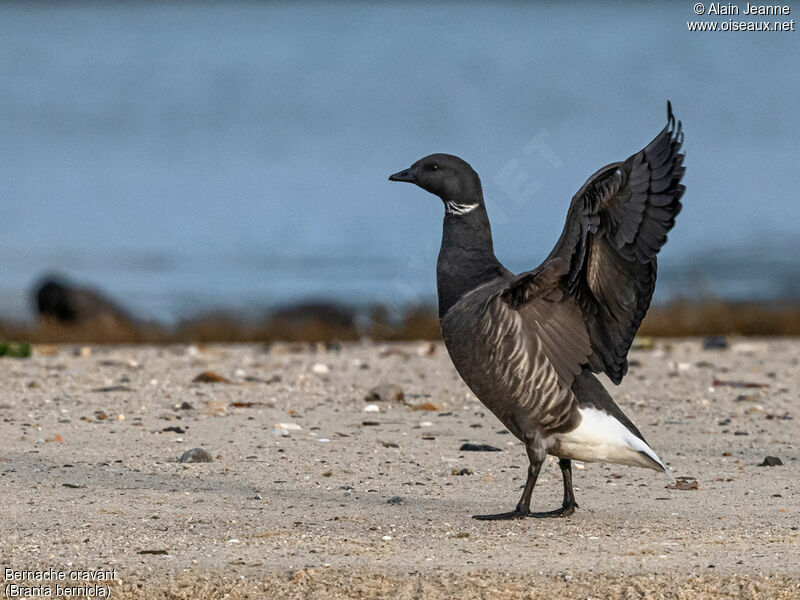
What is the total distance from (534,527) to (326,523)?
3.76ft

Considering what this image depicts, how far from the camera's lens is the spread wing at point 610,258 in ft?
19.2

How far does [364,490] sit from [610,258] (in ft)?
7.37

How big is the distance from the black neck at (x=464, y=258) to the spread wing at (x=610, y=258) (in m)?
0.36

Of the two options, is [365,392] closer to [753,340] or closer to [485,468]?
[485,468]

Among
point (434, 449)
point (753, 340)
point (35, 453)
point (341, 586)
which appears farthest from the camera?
point (753, 340)

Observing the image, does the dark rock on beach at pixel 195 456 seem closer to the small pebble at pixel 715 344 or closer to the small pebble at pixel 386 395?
the small pebble at pixel 386 395

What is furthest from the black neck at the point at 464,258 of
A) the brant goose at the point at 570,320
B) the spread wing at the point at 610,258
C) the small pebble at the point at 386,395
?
the small pebble at the point at 386,395

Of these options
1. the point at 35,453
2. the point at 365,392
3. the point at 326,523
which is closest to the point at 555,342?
the point at 326,523

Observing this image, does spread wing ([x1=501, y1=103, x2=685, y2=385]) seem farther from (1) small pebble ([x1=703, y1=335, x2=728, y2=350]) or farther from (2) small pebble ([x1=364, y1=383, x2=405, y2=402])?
(1) small pebble ([x1=703, y1=335, x2=728, y2=350])

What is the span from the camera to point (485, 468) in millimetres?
7996

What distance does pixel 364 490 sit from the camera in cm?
723

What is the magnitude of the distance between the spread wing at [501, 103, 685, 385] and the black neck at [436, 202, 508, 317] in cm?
36

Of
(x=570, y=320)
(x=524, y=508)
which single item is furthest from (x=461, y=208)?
(x=524, y=508)

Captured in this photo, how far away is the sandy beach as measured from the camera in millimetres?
5332
